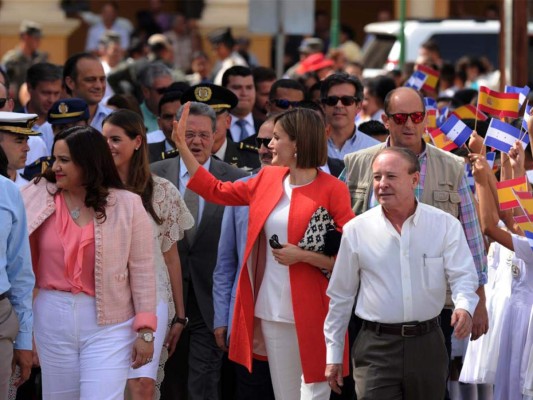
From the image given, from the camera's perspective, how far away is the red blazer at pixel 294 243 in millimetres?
8180

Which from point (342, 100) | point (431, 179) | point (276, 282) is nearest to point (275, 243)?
point (276, 282)

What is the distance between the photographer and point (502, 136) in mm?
9383

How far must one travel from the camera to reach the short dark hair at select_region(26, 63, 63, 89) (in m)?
12.0

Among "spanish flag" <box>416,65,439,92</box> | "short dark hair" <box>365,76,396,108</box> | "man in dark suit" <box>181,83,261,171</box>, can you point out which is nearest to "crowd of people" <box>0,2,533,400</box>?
"man in dark suit" <box>181,83,261,171</box>

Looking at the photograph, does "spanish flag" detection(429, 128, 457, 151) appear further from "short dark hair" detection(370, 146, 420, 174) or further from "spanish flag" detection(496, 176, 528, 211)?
"short dark hair" detection(370, 146, 420, 174)

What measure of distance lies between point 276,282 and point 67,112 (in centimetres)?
262

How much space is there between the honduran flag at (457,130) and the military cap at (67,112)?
2473 millimetres

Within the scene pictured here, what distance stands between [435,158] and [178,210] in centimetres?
156

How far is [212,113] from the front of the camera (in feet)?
31.4

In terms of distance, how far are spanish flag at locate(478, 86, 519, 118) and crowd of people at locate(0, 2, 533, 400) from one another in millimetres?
341

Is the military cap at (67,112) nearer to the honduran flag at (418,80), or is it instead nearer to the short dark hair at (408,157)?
the short dark hair at (408,157)

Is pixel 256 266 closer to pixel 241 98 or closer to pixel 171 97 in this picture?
pixel 171 97

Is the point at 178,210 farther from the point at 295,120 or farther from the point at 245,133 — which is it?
the point at 245,133

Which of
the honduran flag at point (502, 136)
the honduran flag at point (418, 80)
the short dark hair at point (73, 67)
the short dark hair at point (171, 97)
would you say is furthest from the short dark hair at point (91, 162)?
the honduran flag at point (418, 80)
